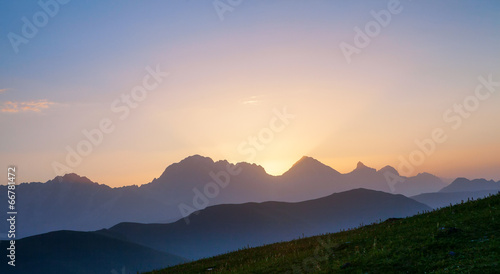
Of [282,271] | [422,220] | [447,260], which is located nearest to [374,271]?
[447,260]

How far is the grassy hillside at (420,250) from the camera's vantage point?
18969 millimetres

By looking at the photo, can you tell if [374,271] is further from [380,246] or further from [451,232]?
[451,232]

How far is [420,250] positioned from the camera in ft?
70.6

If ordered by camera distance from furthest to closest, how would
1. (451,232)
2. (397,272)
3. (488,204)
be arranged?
(488,204) < (451,232) < (397,272)

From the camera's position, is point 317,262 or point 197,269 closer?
point 317,262

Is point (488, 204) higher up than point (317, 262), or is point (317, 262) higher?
point (488, 204)

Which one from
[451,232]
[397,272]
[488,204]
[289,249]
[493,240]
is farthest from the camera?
[289,249]

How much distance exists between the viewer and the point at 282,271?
24375mm

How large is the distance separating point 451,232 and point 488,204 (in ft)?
32.8

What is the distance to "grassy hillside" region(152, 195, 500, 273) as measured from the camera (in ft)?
62.2

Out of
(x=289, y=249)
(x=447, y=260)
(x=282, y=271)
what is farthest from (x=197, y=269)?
(x=447, y=260)

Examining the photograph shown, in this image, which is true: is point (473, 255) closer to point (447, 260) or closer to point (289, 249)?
point (447, 260)

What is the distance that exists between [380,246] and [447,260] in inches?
211

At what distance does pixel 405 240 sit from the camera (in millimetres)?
24312
